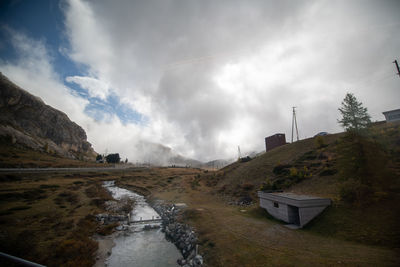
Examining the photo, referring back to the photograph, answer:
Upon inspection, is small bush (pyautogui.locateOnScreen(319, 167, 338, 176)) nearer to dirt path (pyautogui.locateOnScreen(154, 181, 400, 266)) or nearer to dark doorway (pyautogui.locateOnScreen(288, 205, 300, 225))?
dark doorway (pyautogui.locateOnScreen(288, 205, 300, 225))

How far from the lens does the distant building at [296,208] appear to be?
2319cm

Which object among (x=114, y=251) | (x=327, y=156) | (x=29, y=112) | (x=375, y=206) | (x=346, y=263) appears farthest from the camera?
(x=29, y=112)

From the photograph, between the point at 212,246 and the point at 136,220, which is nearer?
the point at 212,246

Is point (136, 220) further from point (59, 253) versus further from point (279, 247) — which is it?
point (279, 247)

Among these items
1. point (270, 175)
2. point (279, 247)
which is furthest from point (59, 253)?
point (270, 175)

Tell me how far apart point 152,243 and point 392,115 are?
80.3 meters

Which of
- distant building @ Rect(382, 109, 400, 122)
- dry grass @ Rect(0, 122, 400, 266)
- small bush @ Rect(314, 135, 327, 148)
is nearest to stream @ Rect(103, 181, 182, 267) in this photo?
dry grass @ Rect(0, 122, 400, 266)

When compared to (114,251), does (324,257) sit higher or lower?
higher

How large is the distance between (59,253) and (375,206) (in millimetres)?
36850

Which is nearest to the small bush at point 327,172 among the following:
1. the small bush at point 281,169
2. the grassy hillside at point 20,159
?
the small bush at point 281,169

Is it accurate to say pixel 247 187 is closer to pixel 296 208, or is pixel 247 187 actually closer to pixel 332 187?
pixel 332 187

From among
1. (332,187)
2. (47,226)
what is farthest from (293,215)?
(47,226)

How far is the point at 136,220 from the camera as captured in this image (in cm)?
3509

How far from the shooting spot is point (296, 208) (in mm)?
25953
